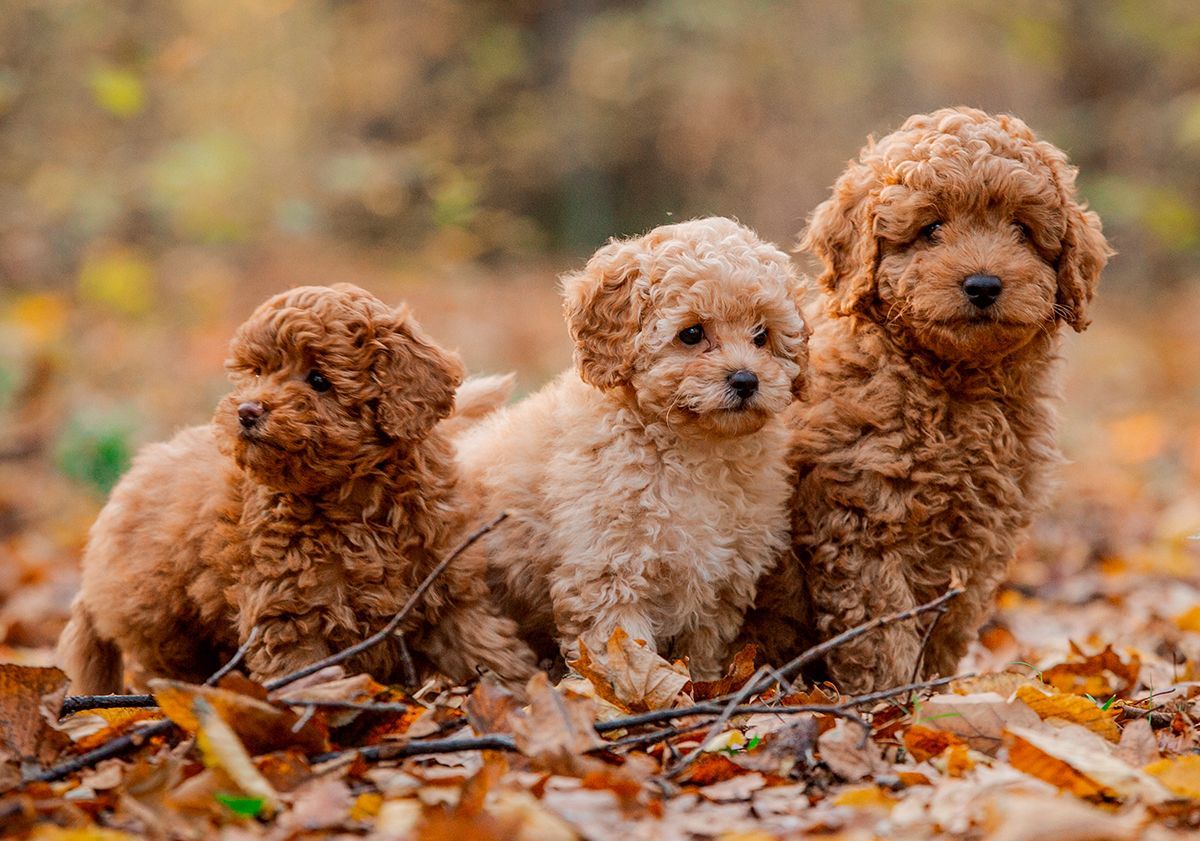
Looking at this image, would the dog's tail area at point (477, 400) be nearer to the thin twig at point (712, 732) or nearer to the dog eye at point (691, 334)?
the dog eye at point (691, 334)

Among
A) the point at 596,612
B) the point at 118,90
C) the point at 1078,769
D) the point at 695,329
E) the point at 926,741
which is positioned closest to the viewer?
the point at 1078,769

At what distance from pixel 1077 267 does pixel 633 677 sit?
2172 mm

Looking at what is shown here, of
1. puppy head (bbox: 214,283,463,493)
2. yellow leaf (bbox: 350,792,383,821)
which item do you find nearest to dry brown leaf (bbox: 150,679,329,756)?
yellow leaf (bbox: 350,792,383,821)

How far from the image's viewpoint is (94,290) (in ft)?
36.0

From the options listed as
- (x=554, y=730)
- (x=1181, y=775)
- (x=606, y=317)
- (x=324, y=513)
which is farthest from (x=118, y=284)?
(x=1181, y=775)

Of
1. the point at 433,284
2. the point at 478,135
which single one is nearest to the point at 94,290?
the point at 433,284

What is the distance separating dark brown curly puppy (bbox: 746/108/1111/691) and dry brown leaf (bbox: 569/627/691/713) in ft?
3.00

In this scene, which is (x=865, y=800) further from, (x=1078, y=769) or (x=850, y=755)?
(x=1078, y=769)

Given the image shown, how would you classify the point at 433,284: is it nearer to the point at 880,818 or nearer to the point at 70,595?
the point at 70,595

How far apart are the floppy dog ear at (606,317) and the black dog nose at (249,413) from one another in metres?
1.08

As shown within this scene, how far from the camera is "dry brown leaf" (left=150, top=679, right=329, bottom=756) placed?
10.3 ft

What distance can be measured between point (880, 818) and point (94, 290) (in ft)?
31.9

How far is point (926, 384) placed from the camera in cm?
448

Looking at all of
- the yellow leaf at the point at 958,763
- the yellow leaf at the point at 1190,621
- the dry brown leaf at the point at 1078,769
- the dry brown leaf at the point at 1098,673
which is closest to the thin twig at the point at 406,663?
the yellow leaf at the point at 958,763
